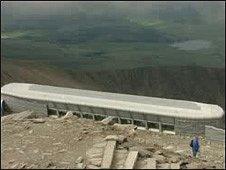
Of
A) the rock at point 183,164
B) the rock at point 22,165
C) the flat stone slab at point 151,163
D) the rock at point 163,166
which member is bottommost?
the rock at point 183,164

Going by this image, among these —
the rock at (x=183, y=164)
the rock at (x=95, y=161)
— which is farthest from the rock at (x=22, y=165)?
the rock at (x=183, y=164)

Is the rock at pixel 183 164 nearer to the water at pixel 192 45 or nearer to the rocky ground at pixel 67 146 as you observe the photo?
the rocky ground at pixel 67 146

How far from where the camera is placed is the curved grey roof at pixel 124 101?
1942cm

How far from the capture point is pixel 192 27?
17162 centimetres

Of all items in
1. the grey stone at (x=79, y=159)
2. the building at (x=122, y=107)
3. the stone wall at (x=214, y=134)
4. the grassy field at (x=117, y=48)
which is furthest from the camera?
the grassy field at (x=117, y=48)

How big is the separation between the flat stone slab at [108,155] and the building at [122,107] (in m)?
6.83

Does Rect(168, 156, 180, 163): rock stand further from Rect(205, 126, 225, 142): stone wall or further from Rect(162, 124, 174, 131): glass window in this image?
Rect(162, 124, 174, 131): glass window

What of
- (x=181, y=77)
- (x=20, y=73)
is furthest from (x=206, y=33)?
(x=20, y=73)

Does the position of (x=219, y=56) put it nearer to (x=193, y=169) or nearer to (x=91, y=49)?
(x=91, y=49)

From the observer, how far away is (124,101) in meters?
20.9

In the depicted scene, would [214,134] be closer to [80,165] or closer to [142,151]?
[142,151]

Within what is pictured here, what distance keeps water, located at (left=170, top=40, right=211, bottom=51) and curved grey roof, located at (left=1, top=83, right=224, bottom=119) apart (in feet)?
345

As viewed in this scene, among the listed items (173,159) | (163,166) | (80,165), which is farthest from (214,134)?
(80,165)

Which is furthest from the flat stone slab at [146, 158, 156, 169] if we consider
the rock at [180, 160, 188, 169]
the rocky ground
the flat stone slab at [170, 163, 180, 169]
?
the rock at [180, 160, 188, 169]
